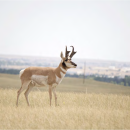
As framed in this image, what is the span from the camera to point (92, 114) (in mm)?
9328

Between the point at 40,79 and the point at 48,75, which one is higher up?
the point at 48,75

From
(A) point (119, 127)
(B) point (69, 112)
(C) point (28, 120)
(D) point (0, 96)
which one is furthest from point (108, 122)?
(D) point (0, 96)

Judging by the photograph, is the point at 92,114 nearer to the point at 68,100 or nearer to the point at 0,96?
the point at 68,100

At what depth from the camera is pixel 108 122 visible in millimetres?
8406

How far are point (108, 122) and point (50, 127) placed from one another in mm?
1916

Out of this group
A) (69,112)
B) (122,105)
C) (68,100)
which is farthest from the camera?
(68,100)

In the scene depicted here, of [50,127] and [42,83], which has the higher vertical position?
[42,83]

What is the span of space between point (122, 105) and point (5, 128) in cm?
613

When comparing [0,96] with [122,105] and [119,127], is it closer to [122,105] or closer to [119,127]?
[122,105]

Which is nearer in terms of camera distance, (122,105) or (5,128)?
(5,128)

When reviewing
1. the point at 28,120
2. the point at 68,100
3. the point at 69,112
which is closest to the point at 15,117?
the point at 28,120

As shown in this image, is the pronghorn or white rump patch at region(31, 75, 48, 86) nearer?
the pronghorn

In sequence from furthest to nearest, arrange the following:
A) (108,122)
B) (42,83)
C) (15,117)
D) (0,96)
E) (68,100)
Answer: (0,96)
(68,100)
(42,83)
(15,117)
(108,122)

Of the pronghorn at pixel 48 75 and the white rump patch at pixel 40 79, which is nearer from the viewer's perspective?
the pronghorn at pixel 48 75
